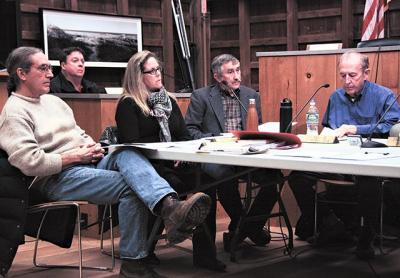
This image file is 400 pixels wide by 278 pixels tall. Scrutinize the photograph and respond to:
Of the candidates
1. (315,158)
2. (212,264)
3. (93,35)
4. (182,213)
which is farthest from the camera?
(93,35)

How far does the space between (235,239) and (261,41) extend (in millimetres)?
4396

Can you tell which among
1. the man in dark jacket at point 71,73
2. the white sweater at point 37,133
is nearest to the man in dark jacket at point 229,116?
the white sweater at point 37,133

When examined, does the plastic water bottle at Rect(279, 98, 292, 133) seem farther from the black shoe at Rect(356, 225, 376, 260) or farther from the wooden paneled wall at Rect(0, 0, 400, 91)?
the wooden paneled wall at Rect(0, 0, 400, 91)

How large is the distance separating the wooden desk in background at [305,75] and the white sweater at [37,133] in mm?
1433

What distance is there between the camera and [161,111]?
A: 322 cm

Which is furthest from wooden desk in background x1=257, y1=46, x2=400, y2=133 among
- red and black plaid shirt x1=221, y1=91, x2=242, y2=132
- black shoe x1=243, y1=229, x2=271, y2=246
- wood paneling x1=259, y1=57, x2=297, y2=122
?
black shoe x1=243, y1=229, x2=271, y2=246

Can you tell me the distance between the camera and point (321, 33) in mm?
Result: 6824

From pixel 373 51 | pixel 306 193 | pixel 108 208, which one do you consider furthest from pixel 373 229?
pixel 108 208

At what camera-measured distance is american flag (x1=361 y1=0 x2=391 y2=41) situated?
611 centimetres

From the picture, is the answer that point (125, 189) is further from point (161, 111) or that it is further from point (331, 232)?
point (331, 232)

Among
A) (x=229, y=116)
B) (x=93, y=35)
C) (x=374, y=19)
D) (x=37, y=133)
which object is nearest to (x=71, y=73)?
(x=229, y=116)

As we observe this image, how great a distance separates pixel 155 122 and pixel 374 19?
3.74 metres

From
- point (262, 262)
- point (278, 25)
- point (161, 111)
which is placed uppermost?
point (278, 25)

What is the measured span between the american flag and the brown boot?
14.0 ft
